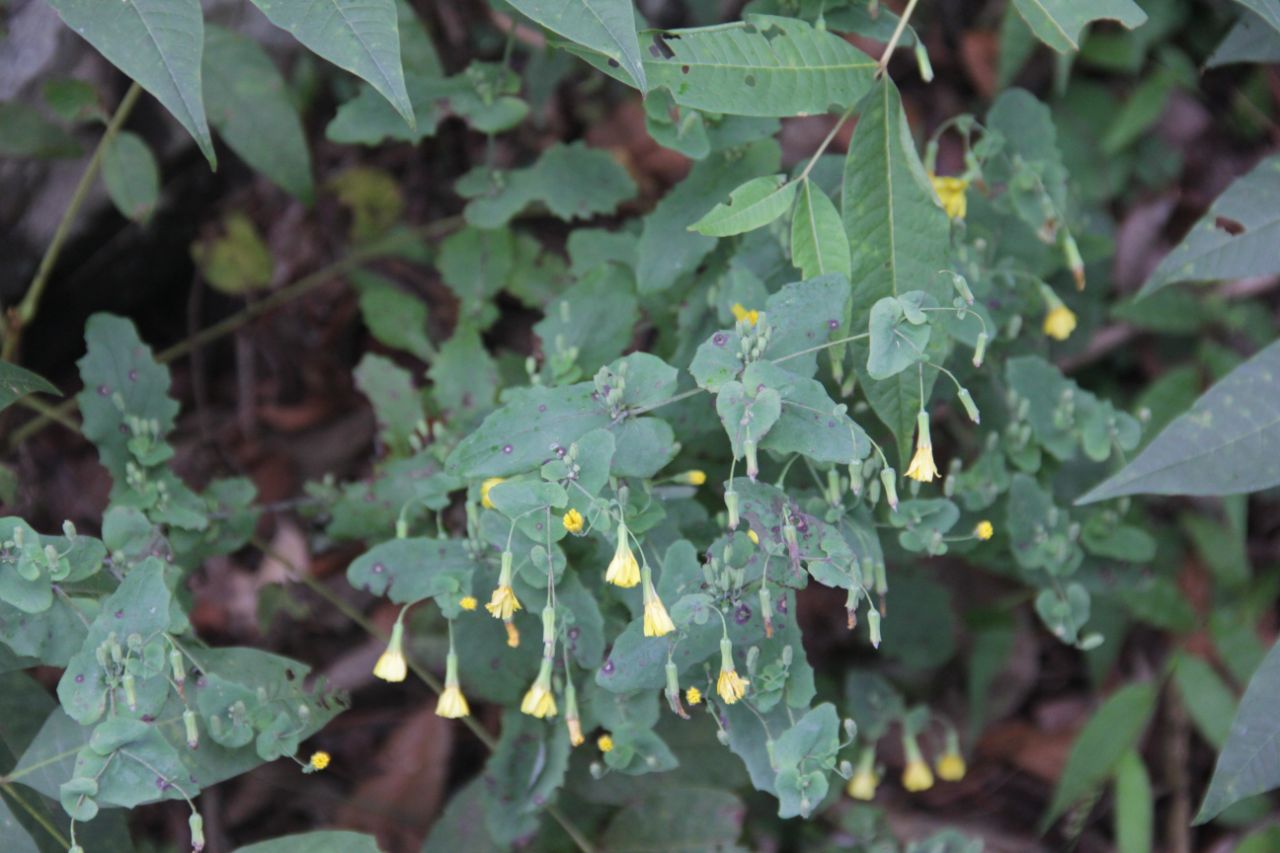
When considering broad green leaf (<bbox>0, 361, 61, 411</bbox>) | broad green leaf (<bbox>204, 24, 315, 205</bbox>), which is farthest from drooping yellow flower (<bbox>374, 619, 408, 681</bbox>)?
broad green leaf (<bbox>204, 24, 315, 205</bbox>)

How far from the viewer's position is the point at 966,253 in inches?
76.1

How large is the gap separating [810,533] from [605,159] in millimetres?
1012

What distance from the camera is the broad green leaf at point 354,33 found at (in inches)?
58.3

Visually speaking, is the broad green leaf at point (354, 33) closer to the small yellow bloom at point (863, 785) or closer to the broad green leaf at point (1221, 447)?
the broad green leaf at point (1221, 447)

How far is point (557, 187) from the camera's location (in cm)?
228

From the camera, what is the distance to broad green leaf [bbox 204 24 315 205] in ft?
7.94

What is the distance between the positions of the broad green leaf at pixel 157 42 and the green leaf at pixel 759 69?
594 millimetres

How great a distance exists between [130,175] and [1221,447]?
6.92 ft

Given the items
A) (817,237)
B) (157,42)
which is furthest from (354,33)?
(817,237)

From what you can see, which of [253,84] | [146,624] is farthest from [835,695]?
[253,84]

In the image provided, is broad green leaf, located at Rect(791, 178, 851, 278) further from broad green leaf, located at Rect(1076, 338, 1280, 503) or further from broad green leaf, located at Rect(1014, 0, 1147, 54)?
broad green leaf, located at Rect(1076, 338, 1280, 503)

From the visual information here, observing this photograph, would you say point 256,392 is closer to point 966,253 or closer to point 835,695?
point 835,695

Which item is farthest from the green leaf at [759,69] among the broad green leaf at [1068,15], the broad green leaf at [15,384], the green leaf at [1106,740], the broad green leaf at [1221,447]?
the green leaf at [1106,740]

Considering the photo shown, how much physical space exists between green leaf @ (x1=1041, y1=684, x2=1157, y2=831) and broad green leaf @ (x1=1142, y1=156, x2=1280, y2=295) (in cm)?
130
